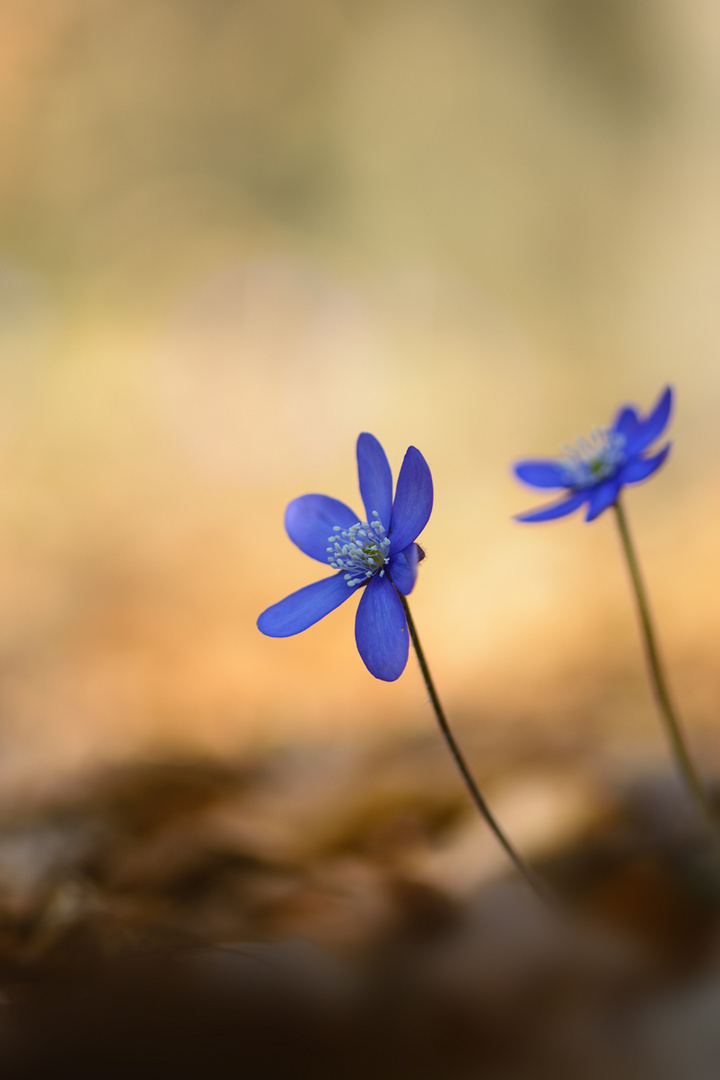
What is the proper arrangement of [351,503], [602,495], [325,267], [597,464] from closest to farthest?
[602,495]
[597,464]
[351,503]
[325,267]

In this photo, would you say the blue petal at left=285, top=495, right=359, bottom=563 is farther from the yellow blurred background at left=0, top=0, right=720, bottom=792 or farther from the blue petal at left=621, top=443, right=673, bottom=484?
the yellow blurred background at left=0, top=0, right=720, bottom=792

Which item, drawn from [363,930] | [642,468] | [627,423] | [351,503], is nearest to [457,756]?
[363,930]

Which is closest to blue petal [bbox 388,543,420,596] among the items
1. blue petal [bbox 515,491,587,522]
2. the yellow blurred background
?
blue petal [bbox 515,491,587,522]

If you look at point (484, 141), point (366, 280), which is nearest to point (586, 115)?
point (484, 141)

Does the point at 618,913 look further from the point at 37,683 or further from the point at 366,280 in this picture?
the point at 366,280

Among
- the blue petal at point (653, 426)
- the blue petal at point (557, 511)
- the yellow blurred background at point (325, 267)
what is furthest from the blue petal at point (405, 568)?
the yellow blurred background at point (325, 267)

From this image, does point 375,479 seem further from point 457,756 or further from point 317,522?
point 457,756

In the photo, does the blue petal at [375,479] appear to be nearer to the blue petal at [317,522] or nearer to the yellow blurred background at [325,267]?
the blue petal at [317,522]

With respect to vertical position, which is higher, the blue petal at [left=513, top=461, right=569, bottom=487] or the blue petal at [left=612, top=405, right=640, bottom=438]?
the blue petal at [left=612, top=405, right=640, bottom=438]
